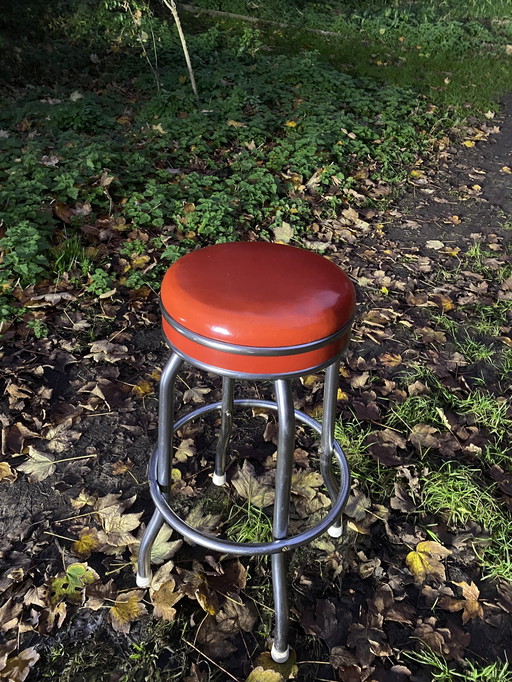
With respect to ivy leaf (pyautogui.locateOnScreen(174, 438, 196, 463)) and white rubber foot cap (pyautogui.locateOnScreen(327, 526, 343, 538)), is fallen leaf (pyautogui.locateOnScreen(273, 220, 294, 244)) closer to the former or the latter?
ivy leaf (pyautogui.locateOnScreen(174, 438, 196, 463))

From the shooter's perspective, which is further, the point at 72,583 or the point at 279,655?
the point at 72,583

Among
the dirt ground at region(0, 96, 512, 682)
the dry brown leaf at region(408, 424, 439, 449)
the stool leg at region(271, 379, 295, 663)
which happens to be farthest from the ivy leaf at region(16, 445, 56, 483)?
the dry brown leaf at region(408, 424, 439, 449)

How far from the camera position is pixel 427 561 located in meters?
2.05

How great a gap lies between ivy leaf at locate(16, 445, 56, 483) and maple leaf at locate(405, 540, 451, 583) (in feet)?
4.81

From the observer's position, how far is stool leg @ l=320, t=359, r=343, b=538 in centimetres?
163

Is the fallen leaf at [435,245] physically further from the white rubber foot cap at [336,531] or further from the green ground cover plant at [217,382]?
the white rubber foot cap at [336,531]

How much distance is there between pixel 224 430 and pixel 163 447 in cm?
50

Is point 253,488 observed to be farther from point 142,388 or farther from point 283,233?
point 283,233

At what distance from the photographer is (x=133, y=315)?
3.15 meters

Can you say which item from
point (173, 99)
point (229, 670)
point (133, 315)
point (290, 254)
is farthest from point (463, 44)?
point (229, 670)

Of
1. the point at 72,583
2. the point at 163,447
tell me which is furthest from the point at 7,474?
the point at 163,447

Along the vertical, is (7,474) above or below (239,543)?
below

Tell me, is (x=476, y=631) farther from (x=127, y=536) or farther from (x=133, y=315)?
(x=133, y=315)

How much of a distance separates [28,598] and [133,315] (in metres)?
1.65
